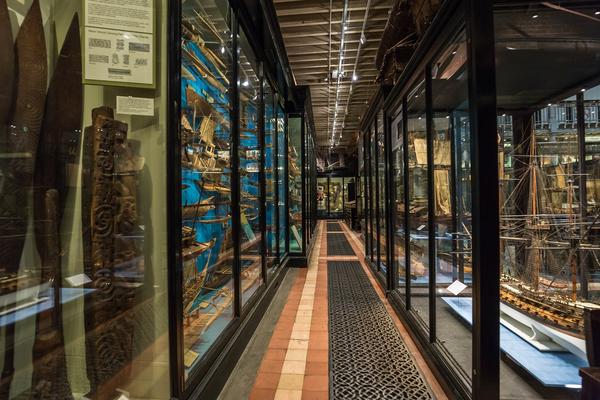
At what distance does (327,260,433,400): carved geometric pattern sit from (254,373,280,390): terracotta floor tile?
41 centimetres

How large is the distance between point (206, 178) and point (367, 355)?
198 cm

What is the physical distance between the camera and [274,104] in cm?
484

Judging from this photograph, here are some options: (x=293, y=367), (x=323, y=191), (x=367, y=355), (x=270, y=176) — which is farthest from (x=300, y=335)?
(x=323, y=191)

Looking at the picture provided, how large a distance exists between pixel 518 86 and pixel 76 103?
3.63m

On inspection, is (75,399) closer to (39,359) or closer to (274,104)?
(39,359)

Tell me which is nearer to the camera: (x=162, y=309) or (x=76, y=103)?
(x=76, y=103)

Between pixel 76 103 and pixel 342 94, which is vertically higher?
pixel 342 94

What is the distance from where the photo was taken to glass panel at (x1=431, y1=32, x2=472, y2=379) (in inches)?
97.7

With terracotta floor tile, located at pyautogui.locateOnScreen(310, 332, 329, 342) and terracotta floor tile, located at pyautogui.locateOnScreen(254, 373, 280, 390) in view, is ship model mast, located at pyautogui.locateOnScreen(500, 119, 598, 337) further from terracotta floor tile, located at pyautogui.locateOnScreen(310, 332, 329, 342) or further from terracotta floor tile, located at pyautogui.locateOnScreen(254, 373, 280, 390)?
terracotta floor tile, located at pyautogui.locateOnScreen(254, 373, 280, 390)

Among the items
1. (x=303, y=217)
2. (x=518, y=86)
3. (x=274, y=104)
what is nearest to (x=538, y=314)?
(x=518, y=86)

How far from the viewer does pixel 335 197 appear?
2086 cm

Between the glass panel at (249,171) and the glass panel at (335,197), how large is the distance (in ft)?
55.7

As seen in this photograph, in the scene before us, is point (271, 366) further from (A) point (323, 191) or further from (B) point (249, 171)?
(A) point (323, 191)

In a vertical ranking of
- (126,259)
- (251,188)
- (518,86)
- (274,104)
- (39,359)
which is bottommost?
(39,359)
